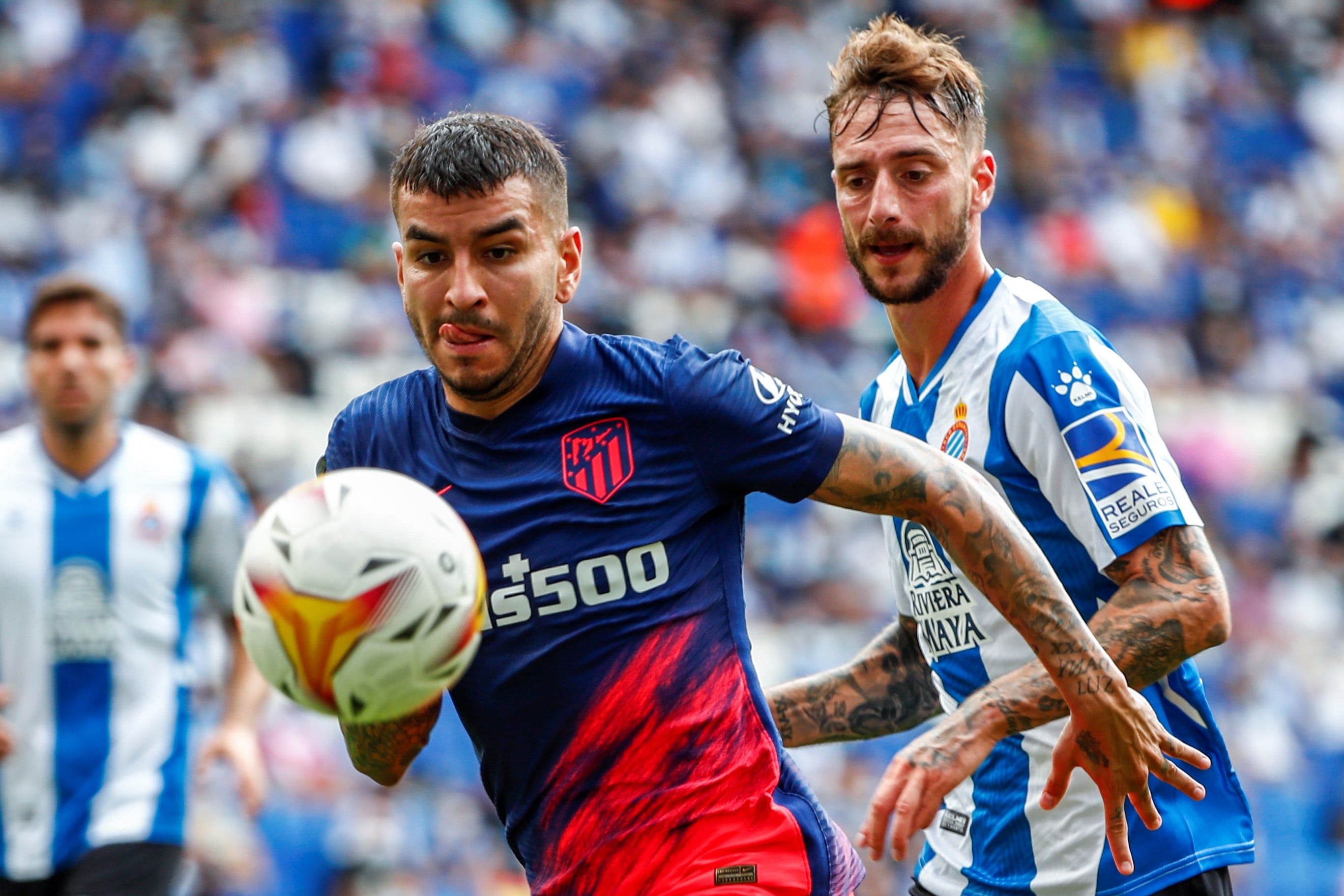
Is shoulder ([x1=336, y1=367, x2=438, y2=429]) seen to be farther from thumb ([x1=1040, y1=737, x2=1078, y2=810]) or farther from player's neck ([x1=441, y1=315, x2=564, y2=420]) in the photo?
thumb ([x1=1040, y1=737, x2=1078, y2=810])

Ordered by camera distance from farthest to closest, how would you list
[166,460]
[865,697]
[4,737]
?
[166,460]
[4,737]
[865,697]

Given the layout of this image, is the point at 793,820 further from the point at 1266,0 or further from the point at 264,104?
the point at 1266,0

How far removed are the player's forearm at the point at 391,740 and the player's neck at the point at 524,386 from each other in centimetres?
70

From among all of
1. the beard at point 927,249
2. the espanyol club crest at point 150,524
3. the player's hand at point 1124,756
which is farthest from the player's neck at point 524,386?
the espanyol club crest at point 150,524

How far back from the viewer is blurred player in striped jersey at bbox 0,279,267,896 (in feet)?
18.2

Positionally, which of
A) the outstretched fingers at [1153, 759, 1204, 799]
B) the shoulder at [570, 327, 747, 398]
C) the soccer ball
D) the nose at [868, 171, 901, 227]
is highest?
the nose at [868, 171, 901, 227]

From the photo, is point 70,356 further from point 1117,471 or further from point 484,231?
point 1117,471

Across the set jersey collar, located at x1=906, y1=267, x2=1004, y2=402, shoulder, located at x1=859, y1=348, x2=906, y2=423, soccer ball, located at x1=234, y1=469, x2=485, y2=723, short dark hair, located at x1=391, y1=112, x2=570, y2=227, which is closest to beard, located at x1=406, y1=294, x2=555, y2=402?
short dark hair, located at x1=391, y1=112, x2=570, y2=227

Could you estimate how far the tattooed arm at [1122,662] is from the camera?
3393 mm

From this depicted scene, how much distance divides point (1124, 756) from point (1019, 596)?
1.32 feet

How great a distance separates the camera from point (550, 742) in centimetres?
351

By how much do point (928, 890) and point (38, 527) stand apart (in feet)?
11.4

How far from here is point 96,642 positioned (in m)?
5.69

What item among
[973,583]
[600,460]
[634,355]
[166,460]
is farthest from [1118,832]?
[166,460]
